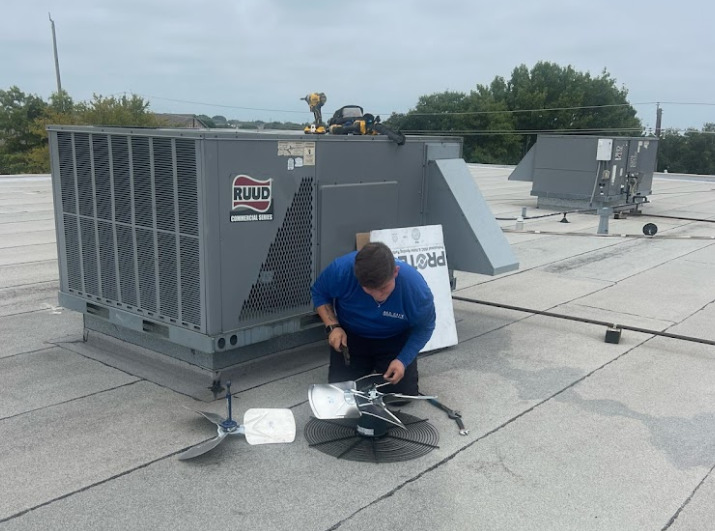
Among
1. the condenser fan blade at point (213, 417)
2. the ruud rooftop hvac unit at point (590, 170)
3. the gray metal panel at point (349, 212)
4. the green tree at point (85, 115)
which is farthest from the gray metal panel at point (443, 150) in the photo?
the green tree at point (85, 115)

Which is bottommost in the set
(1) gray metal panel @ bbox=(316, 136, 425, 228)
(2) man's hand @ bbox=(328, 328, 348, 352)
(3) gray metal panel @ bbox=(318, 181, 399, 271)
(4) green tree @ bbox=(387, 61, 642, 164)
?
(2) man's hand @ bbox=(328, 328, 348, 352)

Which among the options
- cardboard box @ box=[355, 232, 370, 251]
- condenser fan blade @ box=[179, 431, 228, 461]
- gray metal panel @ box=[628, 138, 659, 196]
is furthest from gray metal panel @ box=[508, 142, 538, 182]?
condenser fan blade @ box=[179, 431, 228, 461]

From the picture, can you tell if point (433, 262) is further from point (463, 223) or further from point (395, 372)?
point (395, 372)

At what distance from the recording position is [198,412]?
4.05m

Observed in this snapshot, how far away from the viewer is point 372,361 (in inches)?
177

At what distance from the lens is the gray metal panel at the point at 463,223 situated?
19.2 feet

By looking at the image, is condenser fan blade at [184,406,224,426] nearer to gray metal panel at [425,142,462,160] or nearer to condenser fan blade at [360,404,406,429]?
condenser fan blade at [360,404,406,429]

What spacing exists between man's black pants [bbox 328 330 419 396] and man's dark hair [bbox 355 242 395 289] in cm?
70

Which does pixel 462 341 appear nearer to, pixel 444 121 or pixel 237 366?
pixel 237 366

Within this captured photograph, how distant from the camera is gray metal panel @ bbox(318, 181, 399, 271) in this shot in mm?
5035

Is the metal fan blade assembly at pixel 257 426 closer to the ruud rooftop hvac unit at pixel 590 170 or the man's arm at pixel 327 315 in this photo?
the man's arm at pixel 327 315

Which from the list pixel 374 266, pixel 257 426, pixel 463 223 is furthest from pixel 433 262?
pixel 257 426

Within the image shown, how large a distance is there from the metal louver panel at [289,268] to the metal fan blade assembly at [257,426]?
0.79m

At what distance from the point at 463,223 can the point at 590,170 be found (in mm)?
11194
